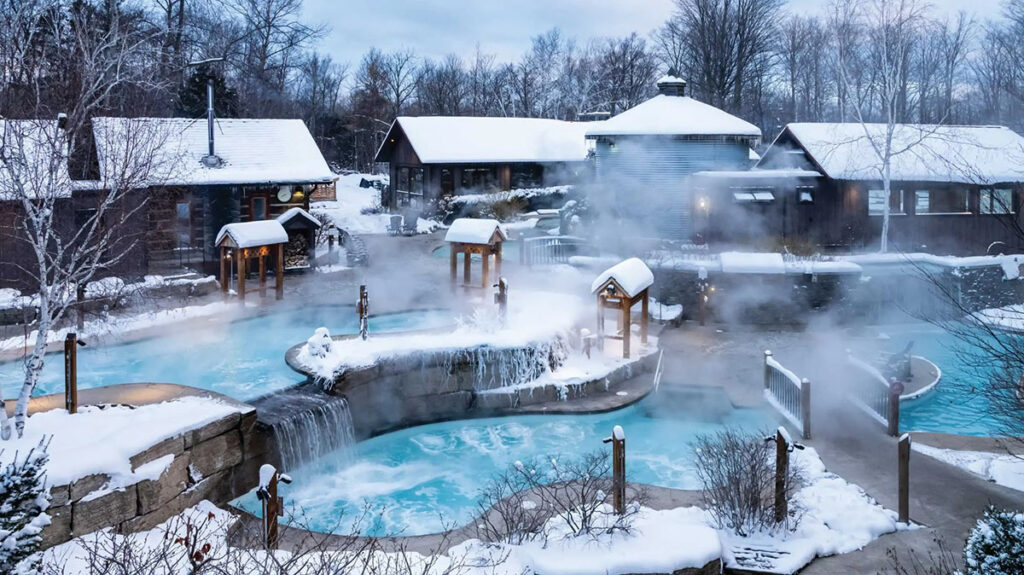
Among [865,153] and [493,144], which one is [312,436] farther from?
[493,144]

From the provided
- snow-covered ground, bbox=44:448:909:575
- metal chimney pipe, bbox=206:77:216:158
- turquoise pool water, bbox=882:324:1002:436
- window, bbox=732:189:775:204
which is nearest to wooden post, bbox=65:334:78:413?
snow-covered ground, bbox=44:448:909:575

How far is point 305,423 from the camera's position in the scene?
13.4 metres

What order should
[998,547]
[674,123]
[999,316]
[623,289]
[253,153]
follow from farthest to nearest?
[674,123] < [253,153] < [999,316] < [623,289] < [998,547]

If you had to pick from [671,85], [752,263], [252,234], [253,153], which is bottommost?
[752,263]

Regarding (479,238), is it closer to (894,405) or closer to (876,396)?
(876,396)

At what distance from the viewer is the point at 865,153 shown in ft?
91.9

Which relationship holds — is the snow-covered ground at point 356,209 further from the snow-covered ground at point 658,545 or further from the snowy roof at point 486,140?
the snow-covered ground at point 658,545

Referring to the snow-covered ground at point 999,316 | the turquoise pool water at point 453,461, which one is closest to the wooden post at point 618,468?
the turquoise pool water at point 453,461

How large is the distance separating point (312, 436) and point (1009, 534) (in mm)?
10090

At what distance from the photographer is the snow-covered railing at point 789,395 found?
13008 millimetres

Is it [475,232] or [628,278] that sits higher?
[475,232]

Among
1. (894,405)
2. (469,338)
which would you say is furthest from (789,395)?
(469,338)

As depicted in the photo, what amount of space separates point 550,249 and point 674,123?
6370mm

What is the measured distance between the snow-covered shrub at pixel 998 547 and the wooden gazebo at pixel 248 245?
17.6 metres
